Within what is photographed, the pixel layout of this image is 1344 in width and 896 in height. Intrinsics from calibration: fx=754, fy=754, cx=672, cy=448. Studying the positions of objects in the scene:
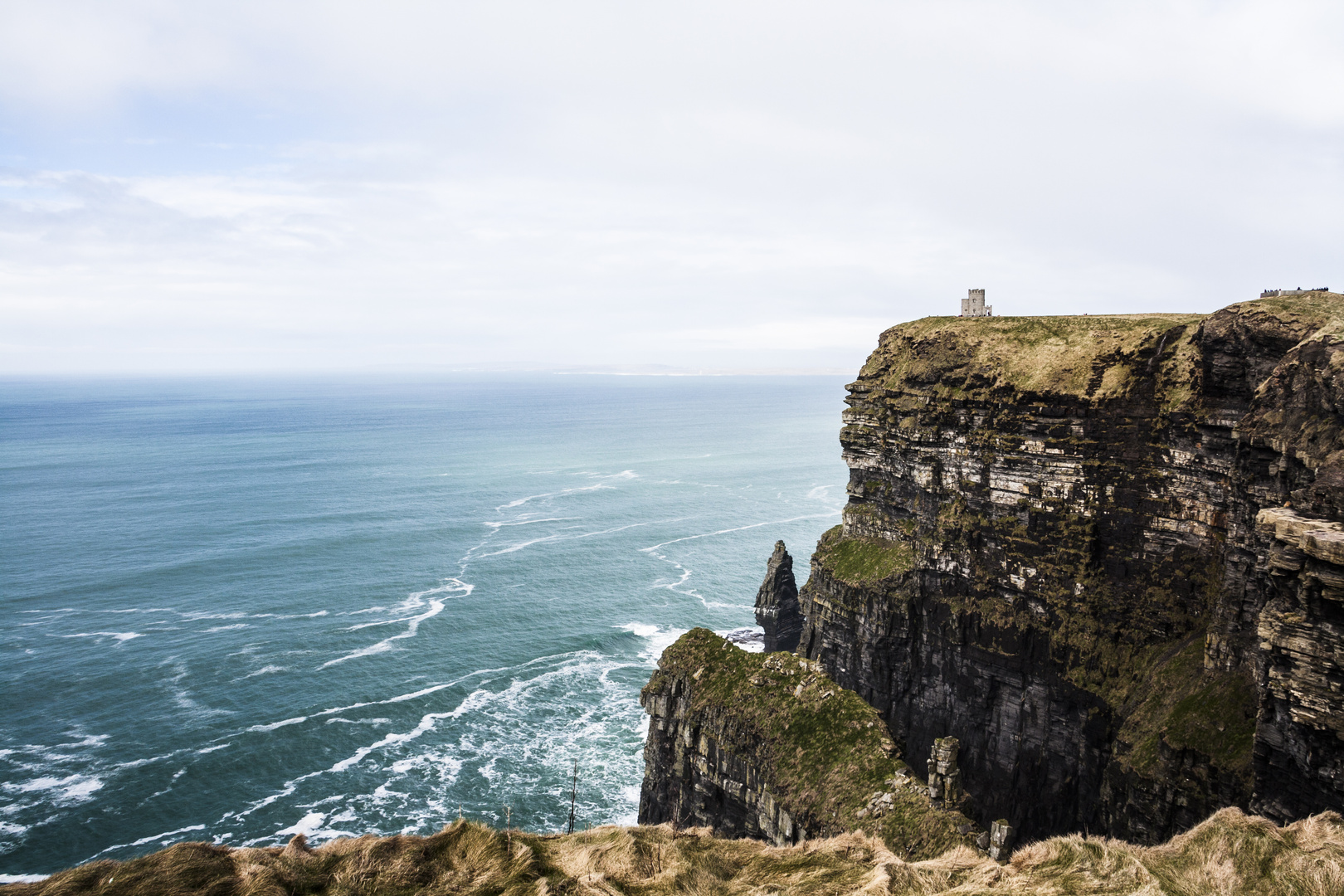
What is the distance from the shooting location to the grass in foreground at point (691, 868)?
15.8 meters

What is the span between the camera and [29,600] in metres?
80.2

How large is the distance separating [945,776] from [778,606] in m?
45.3

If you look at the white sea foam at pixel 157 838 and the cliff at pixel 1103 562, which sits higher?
the cliff at pixel 1103 562

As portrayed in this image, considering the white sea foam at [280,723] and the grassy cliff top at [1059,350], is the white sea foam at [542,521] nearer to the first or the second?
the white sea foam at [280,723]

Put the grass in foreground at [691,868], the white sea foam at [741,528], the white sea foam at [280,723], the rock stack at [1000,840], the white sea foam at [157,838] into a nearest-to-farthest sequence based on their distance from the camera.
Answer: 1. the grass in foreground at [691,868]
2. the rock stack at [1000,840]
3. the white sea foam at [157,838]
4. the white sea foam at [280,723]
5. the white sea foam at [741,528]

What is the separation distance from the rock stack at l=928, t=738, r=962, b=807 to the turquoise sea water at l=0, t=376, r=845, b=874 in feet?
89.6

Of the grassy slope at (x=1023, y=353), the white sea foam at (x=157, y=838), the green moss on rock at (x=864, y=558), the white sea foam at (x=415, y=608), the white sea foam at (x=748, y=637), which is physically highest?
the grassy slope at (x=1023, y=353)

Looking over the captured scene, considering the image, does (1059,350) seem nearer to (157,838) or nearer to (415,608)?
(157,838)

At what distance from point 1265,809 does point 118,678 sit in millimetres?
77211

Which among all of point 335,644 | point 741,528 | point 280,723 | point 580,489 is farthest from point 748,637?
point 580,489

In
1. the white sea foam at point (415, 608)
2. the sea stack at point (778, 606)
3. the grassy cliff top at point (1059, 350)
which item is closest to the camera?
the grassy cliff top at point (1059, 350)

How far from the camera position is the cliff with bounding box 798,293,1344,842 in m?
23.2

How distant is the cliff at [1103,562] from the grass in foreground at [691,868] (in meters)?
5.72

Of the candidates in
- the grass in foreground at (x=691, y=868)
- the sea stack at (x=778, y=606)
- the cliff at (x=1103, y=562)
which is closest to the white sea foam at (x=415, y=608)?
the sea stack at (x=778, y=606)
